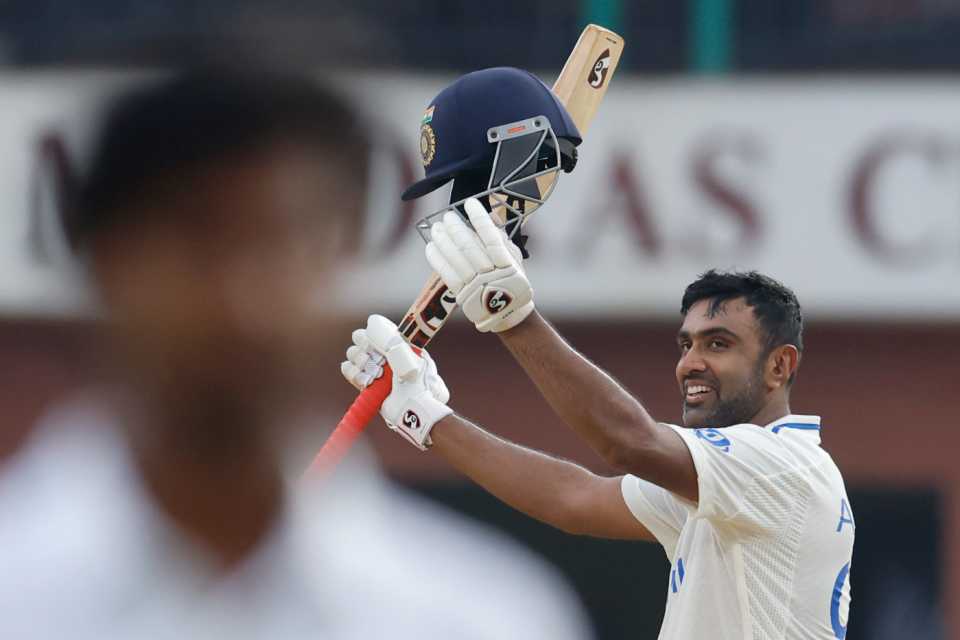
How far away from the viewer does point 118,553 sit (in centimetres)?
98

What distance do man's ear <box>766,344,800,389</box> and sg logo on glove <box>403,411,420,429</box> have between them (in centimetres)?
65

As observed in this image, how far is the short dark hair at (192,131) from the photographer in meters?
1.01

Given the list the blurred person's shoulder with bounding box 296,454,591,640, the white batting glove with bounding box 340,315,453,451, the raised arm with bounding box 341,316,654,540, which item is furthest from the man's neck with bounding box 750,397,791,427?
the blurred person's shoulder with bounding box 296,454,591,640

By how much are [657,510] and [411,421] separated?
0.51 meters

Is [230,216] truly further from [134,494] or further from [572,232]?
[572,232]

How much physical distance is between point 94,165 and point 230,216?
0.09 m

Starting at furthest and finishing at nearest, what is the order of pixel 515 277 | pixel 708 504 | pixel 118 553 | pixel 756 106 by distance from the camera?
pixel 756 106 → pixel 708 504 → pixel 515 277 → pixel 118 553

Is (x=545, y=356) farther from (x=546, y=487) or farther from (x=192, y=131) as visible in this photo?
(x=192, y=131)

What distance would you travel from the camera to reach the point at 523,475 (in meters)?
3.34

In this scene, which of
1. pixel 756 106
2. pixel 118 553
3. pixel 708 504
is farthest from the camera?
pixel 756 106

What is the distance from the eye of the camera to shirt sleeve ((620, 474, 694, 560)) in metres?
3.20

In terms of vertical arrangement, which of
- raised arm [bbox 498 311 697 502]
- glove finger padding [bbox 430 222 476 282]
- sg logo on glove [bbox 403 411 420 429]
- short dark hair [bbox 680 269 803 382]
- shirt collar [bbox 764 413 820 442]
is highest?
short dark hair [bbox 680 269 803 382]

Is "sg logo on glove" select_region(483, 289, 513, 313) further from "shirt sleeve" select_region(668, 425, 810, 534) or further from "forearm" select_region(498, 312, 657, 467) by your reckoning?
"shirt sleeve" select_region(668, 425, 810, 534)

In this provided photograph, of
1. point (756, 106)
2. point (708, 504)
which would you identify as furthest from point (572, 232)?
point (708, 504)
